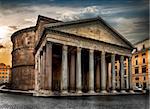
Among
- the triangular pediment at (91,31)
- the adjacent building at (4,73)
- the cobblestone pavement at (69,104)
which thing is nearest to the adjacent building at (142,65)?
the cobblestone pavement at (69,104)

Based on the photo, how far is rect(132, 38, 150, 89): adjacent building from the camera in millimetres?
3527

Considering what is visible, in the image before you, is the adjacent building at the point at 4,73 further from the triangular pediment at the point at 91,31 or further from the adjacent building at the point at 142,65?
the triangular pediment at the point at 91,31

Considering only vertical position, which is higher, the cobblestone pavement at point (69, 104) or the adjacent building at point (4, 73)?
the adjacent building at point (4, 73)

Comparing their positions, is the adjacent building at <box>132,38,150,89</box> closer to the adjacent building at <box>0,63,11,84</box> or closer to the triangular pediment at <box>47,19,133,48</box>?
the triangular pediment at <box>47,19,133,48</box>

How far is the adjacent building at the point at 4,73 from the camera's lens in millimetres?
2962

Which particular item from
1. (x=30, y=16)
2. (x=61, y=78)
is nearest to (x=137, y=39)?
(x=30, y=16)

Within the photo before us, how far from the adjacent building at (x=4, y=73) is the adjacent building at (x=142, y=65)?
1.62 m

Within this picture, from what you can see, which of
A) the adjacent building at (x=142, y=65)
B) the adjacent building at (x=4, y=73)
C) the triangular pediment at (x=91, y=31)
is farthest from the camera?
the triangular pediment at (x=91, y=31)

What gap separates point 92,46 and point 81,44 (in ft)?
2.57

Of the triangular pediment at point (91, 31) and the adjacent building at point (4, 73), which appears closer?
the adjacent building at point (4, 73)

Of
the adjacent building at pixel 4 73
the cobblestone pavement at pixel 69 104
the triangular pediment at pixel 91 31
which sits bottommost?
the cobblestone pavement at pixel 69 104

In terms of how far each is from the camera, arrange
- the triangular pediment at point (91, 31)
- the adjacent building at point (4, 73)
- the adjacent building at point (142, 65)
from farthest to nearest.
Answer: the triangular pediment at point (91, 31) → the adjacent building at point (142, 65) → the adjacent building at point (4, 73)

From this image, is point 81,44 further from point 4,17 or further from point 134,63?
point 4,17

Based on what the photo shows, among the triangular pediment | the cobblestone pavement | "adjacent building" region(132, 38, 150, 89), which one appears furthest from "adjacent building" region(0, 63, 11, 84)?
the triangular pediment
